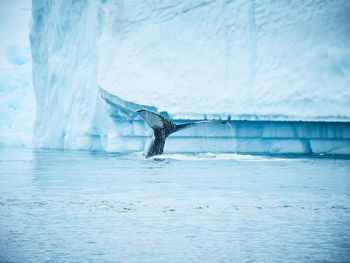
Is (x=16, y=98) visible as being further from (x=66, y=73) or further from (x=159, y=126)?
(x=159, y=126)

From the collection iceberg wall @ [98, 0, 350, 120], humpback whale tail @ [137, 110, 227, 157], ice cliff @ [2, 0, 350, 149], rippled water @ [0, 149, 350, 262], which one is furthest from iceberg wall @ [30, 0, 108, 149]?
rippled water @ [0, 149, 350, 262]

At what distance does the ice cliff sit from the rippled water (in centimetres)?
1269

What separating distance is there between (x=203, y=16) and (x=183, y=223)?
21.3 metres

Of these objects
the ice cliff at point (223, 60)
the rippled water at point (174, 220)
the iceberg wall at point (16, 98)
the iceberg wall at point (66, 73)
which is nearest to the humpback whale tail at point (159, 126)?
the ice cliff at point (223, 60)

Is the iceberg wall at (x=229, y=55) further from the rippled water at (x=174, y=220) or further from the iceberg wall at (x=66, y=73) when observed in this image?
the rippled water at (x=174, y=220)

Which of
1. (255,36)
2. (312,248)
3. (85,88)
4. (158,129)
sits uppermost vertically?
(255,36)

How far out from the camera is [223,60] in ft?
87.7

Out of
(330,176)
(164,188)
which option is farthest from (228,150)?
(164,188)

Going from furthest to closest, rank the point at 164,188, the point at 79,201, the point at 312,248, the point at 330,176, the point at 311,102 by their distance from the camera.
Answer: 1. the point at 311,102
2. the point at 330,176
3. the point at 164,188
4. the point at 79,201
5. the point at 312,248

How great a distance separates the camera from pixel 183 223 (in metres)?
6.75

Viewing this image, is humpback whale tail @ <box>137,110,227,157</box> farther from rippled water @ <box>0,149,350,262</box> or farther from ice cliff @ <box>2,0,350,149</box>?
rippled water @ <box>0,149,350,262</box>

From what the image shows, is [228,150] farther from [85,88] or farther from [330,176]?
[330,176]

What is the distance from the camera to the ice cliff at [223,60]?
24.7 metres

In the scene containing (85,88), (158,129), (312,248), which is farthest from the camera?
(85,88)
